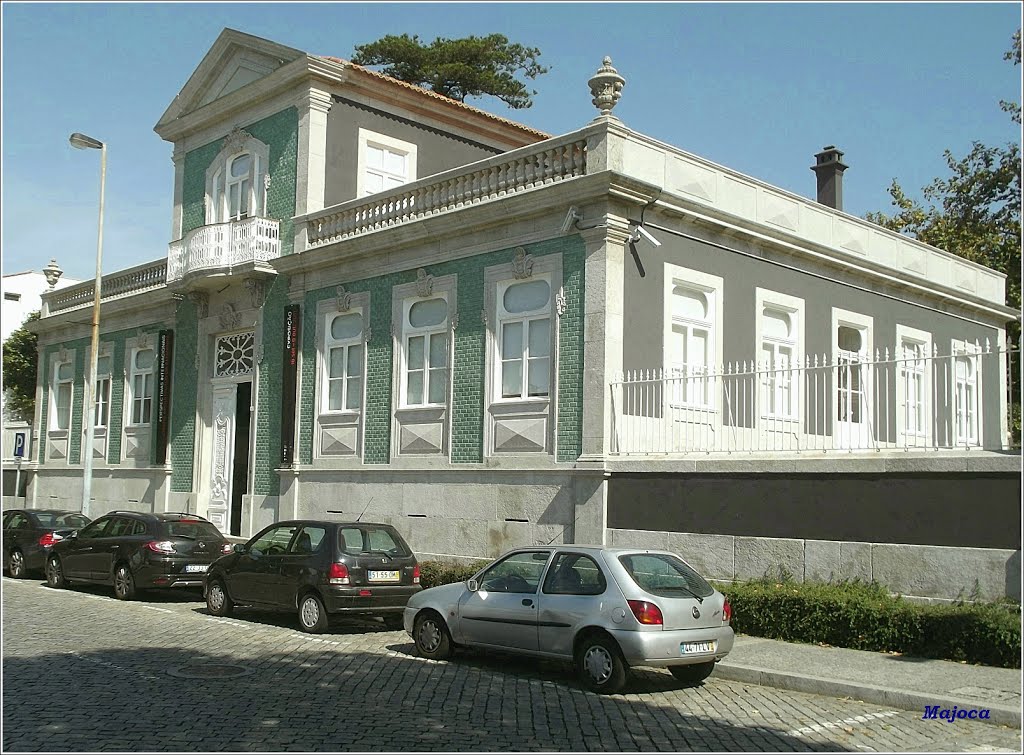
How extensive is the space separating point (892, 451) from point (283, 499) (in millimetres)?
14230

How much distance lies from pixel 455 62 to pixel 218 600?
34029 mm

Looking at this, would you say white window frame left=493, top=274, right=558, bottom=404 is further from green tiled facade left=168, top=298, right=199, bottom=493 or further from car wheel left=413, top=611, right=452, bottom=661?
green tiled facade left=168, top=298, right=199, bottom=493

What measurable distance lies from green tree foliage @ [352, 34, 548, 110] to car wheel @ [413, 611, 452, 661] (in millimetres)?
35687

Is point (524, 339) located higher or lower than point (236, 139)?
lower

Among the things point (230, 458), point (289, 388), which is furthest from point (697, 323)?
point (230, 458)

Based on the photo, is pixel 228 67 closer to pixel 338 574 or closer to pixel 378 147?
pixel 378 147

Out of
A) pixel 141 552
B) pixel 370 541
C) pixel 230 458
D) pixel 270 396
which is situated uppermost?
pixel 270 396

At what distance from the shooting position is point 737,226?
20.3 metres

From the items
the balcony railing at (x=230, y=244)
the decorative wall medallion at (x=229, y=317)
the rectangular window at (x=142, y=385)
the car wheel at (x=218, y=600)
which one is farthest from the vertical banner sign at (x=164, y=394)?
the car wheel at (x=218, y=600)

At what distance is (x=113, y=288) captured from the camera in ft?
106

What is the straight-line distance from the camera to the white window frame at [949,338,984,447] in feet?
44.4

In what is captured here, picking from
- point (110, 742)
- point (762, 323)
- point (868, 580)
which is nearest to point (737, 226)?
point (762, 323)

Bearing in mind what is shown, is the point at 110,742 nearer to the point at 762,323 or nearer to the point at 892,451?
the point at 892,451

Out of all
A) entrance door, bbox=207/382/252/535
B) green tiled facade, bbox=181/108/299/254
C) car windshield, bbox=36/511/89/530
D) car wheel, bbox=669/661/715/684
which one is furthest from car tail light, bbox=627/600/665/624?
entrance door, bbox=207/382/252/535
